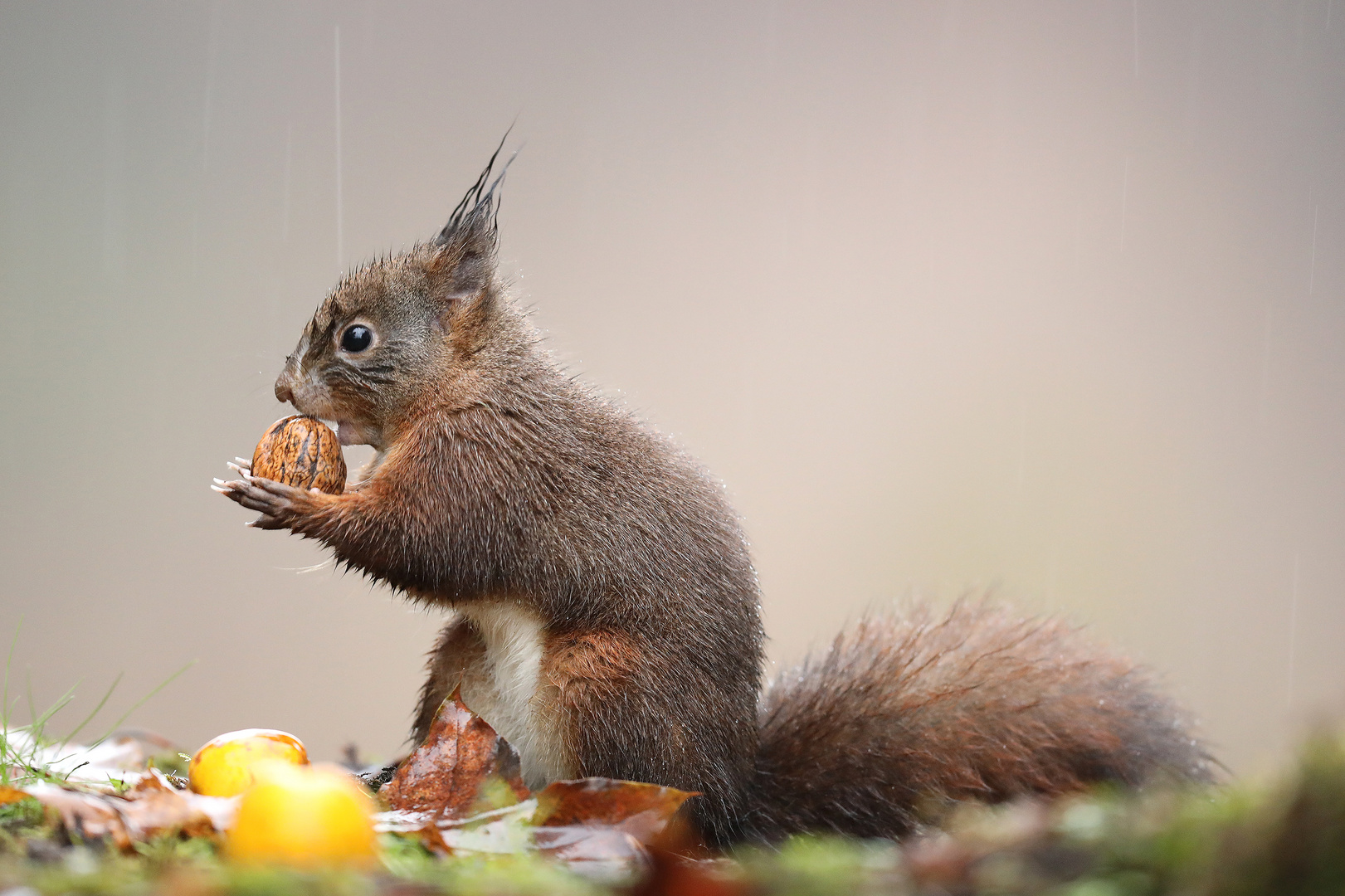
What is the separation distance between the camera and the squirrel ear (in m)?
1.93

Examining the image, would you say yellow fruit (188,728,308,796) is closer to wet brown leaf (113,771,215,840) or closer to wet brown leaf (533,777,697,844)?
wet brown leaf (113,771,215,840)

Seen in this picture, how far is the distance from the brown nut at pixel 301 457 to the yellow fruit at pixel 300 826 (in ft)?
2.57

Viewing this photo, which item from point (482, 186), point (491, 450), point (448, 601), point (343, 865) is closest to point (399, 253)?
point (482, 186)

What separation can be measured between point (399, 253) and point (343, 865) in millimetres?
1333

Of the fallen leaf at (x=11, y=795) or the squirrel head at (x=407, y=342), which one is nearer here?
the fallen leaf at (x=11, y=795)

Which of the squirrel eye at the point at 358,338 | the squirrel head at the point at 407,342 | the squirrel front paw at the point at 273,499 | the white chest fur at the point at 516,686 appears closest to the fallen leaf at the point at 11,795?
the squirrel front paw at the point at 273,499

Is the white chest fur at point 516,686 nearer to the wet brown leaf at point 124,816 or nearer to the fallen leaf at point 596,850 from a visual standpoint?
the fallen leaf at point 596,850

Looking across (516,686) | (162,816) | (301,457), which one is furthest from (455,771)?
(301,457)

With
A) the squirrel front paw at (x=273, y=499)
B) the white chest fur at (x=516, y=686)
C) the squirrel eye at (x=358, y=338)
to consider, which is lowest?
the white chest fur at (x=516, y=686)

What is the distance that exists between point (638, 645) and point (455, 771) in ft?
1.05

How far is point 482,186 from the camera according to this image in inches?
79.9

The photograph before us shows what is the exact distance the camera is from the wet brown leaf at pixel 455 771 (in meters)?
1.34

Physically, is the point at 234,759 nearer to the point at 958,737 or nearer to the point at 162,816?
the point at 162,816

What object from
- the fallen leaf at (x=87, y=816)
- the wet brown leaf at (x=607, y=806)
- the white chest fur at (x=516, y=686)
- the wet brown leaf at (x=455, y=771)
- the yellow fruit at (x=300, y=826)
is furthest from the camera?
the white chest fur at (x=516, y=686)
